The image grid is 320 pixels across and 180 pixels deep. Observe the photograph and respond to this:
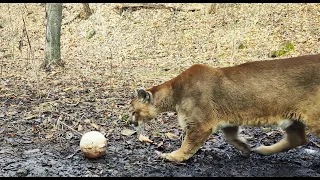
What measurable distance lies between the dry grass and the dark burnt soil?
125 centimetres

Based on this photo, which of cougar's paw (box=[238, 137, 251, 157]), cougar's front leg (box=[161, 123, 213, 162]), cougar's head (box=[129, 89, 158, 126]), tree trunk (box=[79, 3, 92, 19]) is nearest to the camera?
cougar's front leg (box=[161, 123, 213, 162])

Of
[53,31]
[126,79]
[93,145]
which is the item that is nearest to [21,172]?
[93,145]

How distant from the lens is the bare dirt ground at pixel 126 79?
606 cm

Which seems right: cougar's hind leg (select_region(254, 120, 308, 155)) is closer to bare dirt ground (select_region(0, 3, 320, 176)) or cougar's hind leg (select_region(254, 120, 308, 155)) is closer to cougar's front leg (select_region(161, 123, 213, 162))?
bare dirt ground (select_region(0, 3, 320, 176))

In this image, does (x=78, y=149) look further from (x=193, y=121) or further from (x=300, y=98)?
(x=300, y=98)

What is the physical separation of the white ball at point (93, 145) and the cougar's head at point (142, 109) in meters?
0.83

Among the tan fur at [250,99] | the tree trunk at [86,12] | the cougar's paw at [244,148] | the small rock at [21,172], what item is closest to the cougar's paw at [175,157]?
the tan fur at [250,99]

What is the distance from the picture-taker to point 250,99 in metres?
6.05

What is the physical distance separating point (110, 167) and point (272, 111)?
2.48 metres

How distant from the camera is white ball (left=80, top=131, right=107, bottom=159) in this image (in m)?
5.95

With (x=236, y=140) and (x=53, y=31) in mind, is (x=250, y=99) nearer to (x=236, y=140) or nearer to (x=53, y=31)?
(x=236, y=140)

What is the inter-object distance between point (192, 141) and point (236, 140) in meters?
0.84

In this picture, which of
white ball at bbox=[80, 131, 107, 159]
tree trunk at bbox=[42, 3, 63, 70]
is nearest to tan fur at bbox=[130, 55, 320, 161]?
white ball at bbox=[80, 131, 107, 159]

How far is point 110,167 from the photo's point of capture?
5.86 metres
